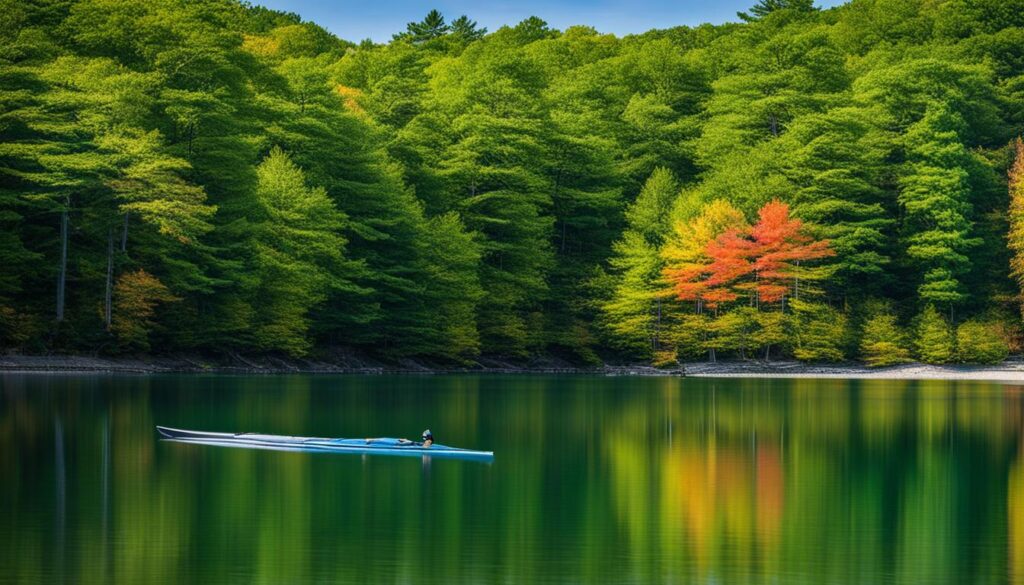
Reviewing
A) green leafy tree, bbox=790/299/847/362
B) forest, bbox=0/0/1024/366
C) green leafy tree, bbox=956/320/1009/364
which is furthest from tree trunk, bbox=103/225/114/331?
green leafy tree, bbox=956/320/1009/364

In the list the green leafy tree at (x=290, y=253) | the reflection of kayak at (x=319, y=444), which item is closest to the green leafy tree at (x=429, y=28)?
the green leafy tree at (x=290, y=253)

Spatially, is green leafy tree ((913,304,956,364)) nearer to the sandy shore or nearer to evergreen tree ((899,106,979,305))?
the sandy shore

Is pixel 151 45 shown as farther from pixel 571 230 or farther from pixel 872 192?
pixel 872 192

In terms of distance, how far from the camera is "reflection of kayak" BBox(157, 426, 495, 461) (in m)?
25.7

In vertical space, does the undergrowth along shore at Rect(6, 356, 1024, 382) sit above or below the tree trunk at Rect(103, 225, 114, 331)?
below

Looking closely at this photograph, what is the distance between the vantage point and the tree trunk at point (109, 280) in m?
52.9

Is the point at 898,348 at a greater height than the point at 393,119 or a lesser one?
lesser

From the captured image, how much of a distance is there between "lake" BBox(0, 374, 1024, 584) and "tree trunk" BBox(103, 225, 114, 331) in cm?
1425

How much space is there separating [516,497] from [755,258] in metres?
51.0

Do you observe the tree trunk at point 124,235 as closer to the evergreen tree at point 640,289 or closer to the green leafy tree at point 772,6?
the evergreen tree at point 640,289

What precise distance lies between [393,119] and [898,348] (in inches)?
1048

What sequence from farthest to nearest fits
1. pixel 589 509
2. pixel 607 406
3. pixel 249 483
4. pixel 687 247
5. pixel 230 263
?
pixel 687 247 < pixel 230 263 < pixel 607 406 < pixel 249 483 < pixel 589 509

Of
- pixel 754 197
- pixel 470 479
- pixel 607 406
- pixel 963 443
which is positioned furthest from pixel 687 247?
pixel 470 479

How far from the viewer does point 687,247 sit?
227ft
